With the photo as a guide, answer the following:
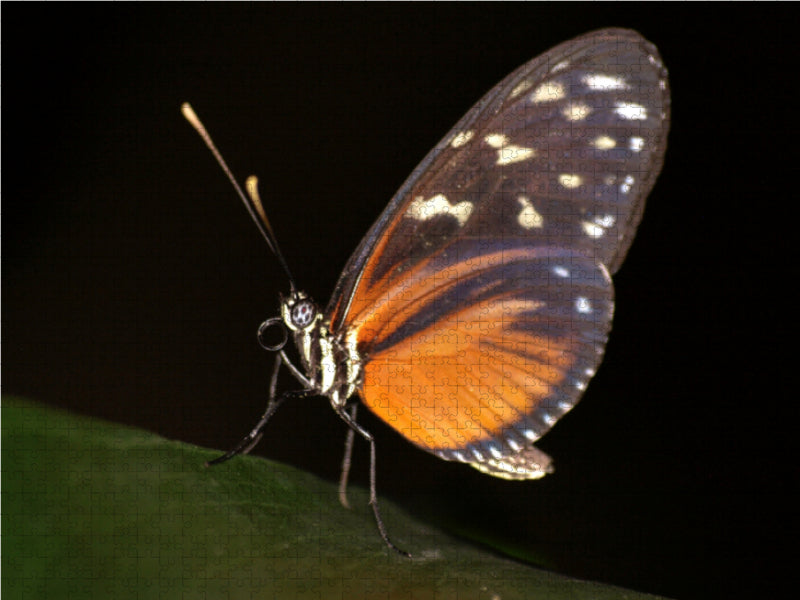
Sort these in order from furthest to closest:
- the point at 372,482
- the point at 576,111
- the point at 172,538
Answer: the point at 576,111 → the point at 372,482 → the point at 172,538

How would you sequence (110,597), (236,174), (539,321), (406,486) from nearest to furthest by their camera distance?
1. (110,597)
2. (539,321)
3. (406,486)
4. (236,174)

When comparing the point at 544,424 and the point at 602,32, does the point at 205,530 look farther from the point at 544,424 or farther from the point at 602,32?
the point at 602,32

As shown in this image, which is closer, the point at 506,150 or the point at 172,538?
the point at 172,538

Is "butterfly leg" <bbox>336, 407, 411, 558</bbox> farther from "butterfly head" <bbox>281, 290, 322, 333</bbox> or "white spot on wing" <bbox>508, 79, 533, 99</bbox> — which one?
"white spot on wing" <bbox>508, 79, 533, 99</bbox>

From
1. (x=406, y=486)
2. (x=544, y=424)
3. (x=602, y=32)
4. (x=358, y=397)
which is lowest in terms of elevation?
(x=406, y=486)

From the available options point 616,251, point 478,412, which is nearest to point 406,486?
point 478,412

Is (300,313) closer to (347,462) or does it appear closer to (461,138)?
(347,462)

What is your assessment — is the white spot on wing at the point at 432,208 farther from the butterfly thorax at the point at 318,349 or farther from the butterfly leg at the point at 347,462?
the butterfly leg at the point at 347,462

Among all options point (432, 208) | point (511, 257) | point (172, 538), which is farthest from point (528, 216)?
point (172, 538)
